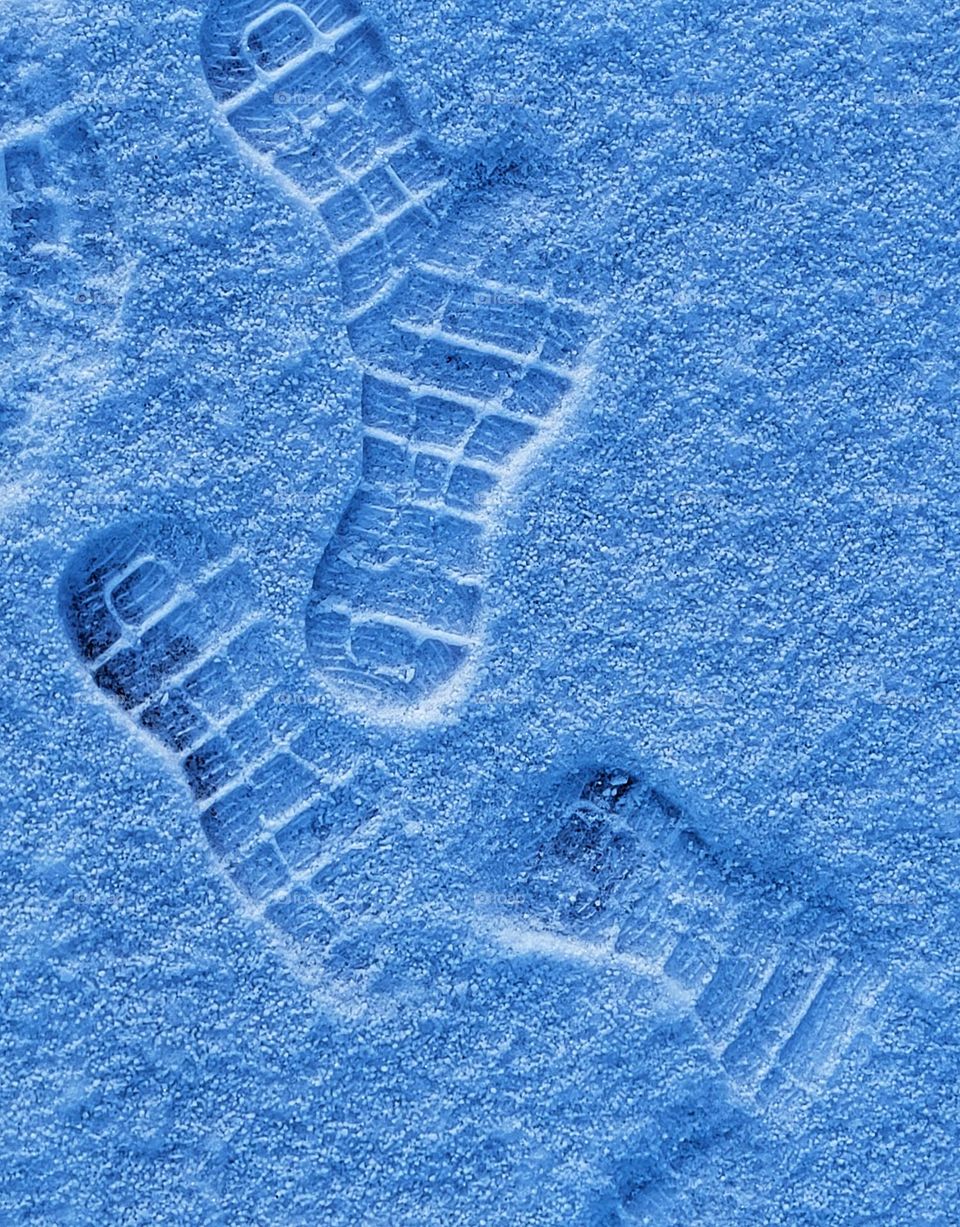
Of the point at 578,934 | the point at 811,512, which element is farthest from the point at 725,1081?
the point at 811,512

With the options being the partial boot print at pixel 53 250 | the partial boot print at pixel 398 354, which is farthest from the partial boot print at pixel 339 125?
the partial boot print at pixel 53 250

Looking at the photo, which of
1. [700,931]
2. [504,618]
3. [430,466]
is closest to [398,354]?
[430,466]

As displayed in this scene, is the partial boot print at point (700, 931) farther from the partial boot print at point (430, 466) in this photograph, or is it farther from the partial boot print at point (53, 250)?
the partial boot print at point (53, 250)

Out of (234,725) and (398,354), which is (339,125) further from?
(234,725)

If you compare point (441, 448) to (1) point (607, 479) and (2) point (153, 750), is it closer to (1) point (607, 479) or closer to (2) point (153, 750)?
(1) point (607, 479)

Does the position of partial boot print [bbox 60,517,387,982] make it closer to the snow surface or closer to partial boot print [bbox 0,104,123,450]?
the snow surface
